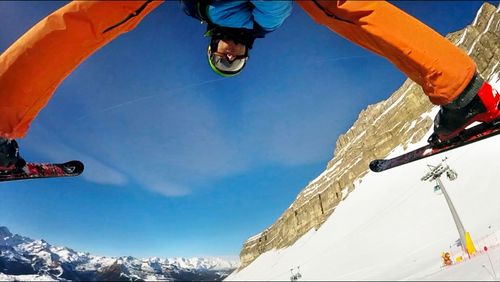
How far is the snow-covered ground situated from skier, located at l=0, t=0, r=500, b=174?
60.3 ft

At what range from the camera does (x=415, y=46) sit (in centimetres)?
219

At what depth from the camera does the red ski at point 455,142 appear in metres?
3.16

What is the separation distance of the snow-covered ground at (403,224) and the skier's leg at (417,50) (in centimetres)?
1826

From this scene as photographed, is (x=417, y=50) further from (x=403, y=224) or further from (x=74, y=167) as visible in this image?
(x=403, y=224)

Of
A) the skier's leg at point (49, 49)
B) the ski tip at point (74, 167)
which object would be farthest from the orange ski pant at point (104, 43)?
the ski tip at point (74, 167)

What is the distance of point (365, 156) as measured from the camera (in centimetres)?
11044

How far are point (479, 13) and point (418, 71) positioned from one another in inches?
5348

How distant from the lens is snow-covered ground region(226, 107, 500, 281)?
30.7 m

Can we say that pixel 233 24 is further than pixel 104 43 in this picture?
Yes

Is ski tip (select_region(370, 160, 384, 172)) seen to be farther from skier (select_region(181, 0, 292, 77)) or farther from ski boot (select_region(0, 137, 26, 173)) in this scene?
ski boot (select_region(0, 137, 26, 173))

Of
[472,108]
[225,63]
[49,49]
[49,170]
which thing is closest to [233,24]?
A: [225,63]

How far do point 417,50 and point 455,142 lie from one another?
1.81 metres

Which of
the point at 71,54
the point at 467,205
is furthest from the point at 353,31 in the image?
the point at 467,205

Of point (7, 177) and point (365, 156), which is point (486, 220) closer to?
point (7, 177)
